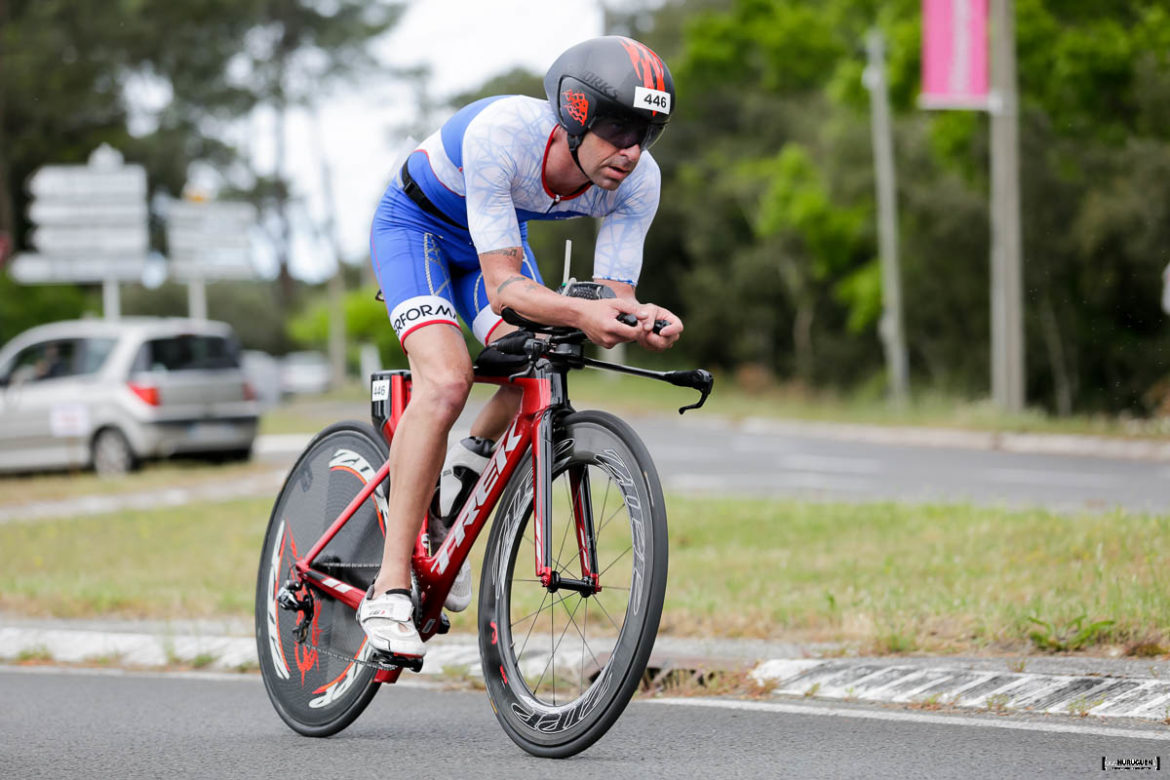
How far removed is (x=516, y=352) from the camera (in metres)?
4.31

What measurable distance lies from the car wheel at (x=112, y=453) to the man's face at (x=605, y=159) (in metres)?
14.0

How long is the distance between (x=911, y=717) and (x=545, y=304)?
179cm

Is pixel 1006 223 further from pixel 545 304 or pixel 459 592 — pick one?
pixel 545 304

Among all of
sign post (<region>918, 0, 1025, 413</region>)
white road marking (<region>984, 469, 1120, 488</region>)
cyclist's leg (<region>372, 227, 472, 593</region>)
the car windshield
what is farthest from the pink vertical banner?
cyclist's leg (<region>372, 227, 472, 593</region>)

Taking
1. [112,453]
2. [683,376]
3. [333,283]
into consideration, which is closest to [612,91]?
[683,376]

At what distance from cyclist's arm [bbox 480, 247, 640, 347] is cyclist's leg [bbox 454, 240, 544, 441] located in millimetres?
280

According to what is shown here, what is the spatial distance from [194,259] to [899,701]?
75.7 feet

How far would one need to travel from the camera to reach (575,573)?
4.21 m

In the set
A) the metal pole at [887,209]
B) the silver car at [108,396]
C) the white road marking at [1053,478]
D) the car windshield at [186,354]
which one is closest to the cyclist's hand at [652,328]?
the white road marking at [1053,478]

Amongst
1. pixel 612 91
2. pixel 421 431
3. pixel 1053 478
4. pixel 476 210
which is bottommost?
pixel 1053 478

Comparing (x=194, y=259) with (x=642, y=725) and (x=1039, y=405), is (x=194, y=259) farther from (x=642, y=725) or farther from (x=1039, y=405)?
(x=642, y=725)

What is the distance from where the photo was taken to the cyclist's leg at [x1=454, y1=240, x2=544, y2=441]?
4.69 meters

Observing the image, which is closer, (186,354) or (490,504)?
(490,504)

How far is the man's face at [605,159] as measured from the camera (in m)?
4.22
